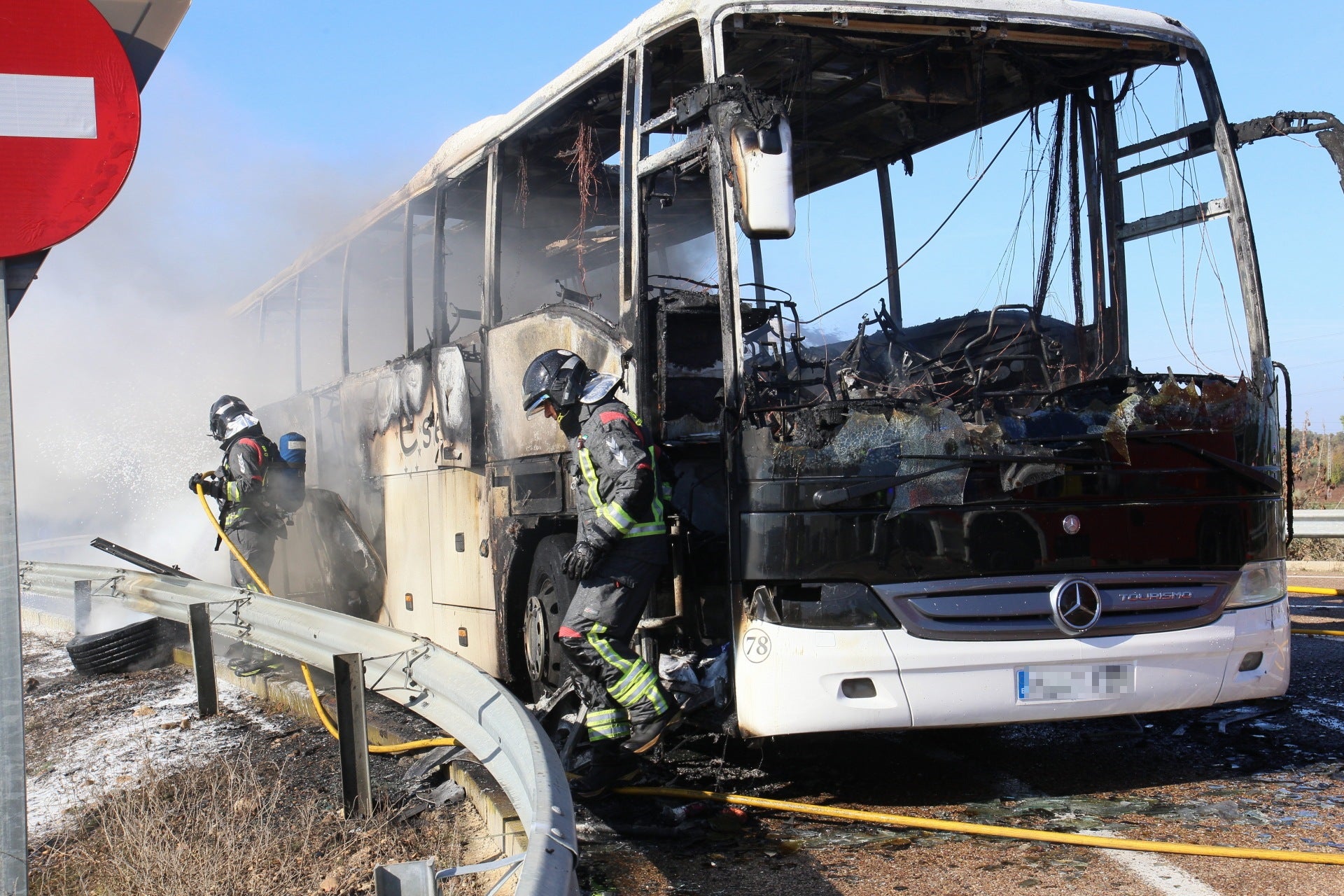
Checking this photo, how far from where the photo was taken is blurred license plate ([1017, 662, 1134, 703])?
166 inches

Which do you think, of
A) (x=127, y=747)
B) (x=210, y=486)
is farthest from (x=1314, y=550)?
(x=127, y=747)

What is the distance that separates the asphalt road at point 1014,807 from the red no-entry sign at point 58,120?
2427 millimetres

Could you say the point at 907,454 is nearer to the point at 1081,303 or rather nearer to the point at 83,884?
the point at 1081,303

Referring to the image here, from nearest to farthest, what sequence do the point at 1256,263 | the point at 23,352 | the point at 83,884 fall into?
1. the point at 83,884
2. the point at 1256,263
3. the point at 23,352

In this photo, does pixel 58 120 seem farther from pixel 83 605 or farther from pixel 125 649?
pixel 83 605

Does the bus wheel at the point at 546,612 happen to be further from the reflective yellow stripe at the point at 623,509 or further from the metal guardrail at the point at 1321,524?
the metal guardrail at the point at 1321,524

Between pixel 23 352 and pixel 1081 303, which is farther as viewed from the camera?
pixel 23 352

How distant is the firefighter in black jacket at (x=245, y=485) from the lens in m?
8.60

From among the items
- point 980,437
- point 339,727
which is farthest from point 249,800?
point 980,437

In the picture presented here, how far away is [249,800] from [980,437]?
3.03m

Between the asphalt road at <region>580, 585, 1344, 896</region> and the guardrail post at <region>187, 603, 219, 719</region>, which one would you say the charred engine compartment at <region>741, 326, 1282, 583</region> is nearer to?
the asphalt road at <region>580, 585, 1344, 896</region>

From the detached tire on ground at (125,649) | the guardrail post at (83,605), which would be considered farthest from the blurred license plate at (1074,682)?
the guardrail post at (83,605)

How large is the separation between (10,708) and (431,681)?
1.95 meters

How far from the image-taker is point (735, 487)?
4402 mm
